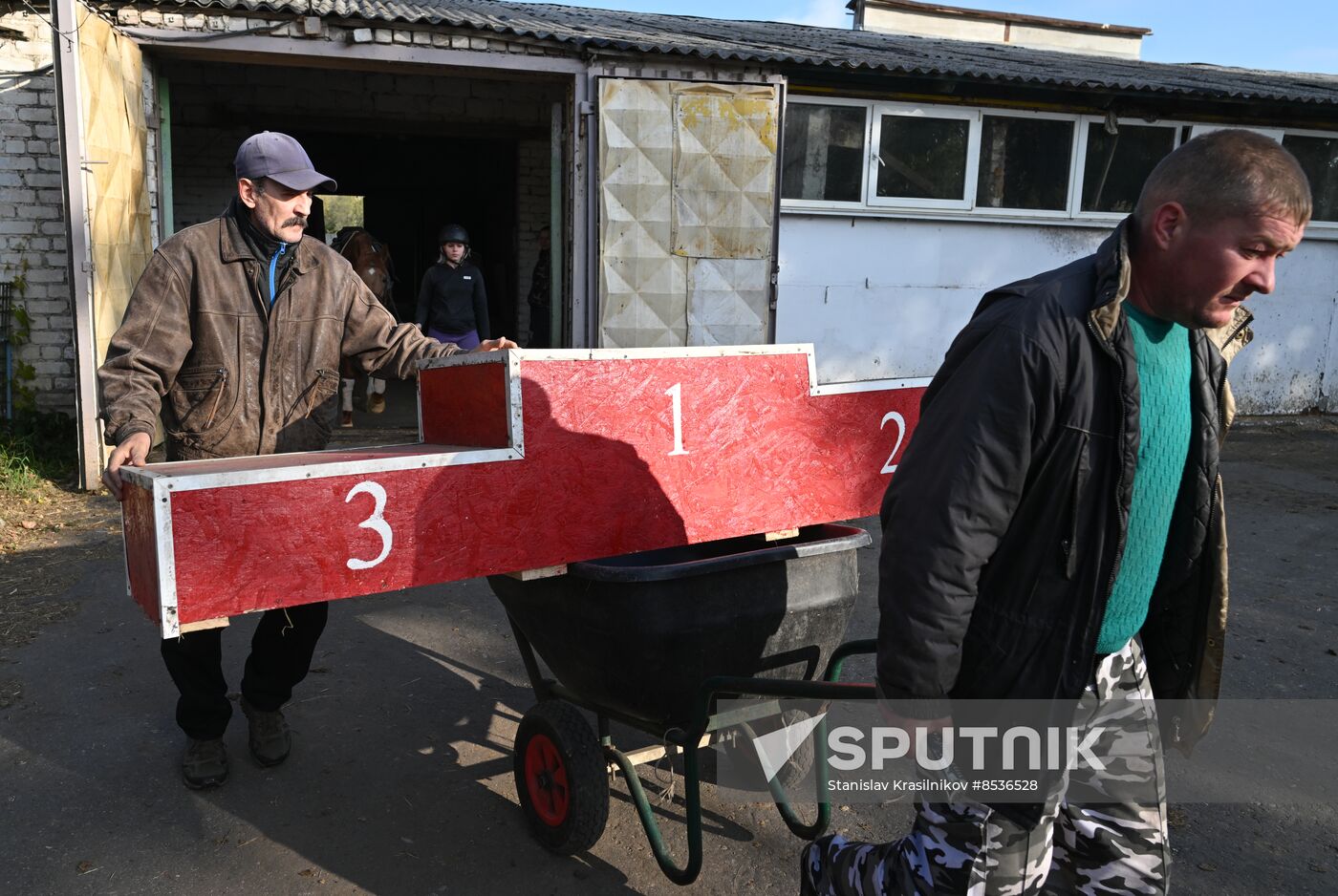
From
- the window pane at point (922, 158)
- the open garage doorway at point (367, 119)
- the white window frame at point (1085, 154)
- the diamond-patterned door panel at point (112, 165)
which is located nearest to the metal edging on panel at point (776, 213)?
the window pane at point (922, 158)

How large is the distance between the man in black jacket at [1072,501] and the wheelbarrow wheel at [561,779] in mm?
948

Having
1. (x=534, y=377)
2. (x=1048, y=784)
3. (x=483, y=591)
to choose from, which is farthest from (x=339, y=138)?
(x=1048, y=784)

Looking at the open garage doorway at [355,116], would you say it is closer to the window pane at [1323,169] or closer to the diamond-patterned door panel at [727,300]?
the diamond-patterned door panel at [727,300]

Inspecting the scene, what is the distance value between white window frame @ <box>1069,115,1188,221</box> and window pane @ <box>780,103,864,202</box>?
7.88ft

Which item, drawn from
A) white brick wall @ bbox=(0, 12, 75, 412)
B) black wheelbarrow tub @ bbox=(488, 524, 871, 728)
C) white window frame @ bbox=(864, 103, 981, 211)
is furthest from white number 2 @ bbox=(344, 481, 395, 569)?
white window frame @ bbox=(864, 103, 981, 211)

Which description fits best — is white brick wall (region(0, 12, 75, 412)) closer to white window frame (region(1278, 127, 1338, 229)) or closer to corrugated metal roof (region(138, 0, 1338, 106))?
corrugated metal roof (region(138, 0, 1338, 106))

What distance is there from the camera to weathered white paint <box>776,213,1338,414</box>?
30.7ft

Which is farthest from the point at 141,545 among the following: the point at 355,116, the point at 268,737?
the point at 355,116

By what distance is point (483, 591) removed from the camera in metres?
5.13

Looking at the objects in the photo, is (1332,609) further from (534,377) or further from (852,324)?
(852,324)

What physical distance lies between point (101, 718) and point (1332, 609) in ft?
18.0

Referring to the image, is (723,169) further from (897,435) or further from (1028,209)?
(897,435)

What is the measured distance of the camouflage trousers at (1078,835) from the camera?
1799mm

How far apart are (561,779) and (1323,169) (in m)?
11.7
